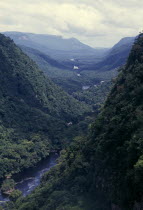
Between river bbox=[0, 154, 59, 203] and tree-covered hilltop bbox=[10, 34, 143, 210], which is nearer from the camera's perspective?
tree-covered hilltop bbox=[10, 34, 143, 210]

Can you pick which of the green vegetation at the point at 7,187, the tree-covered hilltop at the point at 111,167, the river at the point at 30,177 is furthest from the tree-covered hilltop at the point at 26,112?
the tree-covered hilltop at the point at 111,167

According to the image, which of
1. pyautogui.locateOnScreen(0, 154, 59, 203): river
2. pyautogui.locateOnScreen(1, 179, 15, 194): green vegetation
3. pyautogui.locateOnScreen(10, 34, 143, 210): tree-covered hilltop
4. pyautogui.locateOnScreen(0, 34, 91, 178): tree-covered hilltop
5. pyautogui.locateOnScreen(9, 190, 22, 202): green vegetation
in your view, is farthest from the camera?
pyautogui.locateOnScreen(0, 34, 91, 178): tree-covered hilltop

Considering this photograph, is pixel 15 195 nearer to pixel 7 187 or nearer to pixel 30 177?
pixel 7 187

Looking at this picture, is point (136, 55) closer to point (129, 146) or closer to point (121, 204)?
point (129, 146)

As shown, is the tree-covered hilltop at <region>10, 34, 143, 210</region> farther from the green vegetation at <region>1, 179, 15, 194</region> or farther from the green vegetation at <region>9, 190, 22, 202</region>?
the green vegetation at <region>1, 179, 15, 194</region>

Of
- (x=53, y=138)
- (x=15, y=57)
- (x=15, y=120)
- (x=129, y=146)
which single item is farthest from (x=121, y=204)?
(x=15, y=57)

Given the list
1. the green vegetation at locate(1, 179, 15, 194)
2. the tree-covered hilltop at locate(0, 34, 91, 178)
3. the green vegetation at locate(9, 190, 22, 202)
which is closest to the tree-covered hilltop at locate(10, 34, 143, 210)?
the green vegetation at locate(9, 190, 22, 202)

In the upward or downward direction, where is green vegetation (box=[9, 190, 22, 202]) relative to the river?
upward

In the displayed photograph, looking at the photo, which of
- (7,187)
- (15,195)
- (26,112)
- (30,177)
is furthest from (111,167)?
(26,112)
